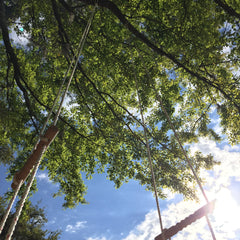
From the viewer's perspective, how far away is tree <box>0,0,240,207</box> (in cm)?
512

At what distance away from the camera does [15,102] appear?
7.29 m

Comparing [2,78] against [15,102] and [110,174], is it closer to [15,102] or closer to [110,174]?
[15,102]

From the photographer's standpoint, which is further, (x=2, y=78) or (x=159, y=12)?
(x=2, y=78)

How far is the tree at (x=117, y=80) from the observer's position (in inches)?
201

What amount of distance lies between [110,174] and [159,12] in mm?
6104

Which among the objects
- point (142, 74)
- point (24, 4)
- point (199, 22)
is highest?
point (24, 4)

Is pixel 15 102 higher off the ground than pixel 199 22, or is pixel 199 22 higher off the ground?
pixel 15 102

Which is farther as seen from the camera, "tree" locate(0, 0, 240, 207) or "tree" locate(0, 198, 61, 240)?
"tree" locate(0, 198, 61, 240)

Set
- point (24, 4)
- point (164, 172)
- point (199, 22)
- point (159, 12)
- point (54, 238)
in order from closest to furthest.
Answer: point (199, 22), point (159, 12), point (24, 4), point (164, 172), point (54, 238)

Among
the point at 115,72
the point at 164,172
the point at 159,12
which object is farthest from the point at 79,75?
the point at 164,172

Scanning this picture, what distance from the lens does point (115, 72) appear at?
22.2 feet

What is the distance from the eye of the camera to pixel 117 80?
23.4 ft

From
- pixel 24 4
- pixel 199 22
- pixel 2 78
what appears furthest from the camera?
pixel 2 78

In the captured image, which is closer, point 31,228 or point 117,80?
point 117,80
